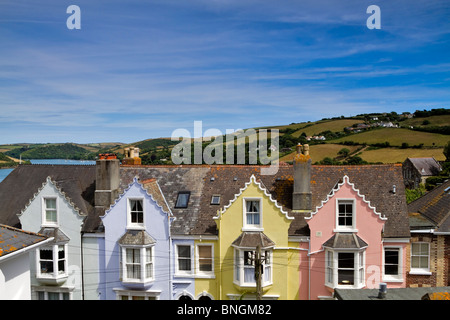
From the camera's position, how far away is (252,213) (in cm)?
2445

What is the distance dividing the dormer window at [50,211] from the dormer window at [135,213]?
18.1 feet

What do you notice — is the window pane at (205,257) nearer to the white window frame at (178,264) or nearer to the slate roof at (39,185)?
the white window frame at (178,264)

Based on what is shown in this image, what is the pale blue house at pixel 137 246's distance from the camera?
977 inches

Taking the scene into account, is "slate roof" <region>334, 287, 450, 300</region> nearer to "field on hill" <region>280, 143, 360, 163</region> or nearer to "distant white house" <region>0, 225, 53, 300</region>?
"distant white house" <region>0, 225, 53, 300</region>

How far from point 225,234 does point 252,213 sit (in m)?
2.23

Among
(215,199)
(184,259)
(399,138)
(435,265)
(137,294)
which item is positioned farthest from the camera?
(399,138)

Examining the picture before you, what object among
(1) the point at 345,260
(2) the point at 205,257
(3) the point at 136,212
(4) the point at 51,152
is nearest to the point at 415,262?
(1) the point at 345,260

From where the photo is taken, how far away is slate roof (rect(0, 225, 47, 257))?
38.3ft

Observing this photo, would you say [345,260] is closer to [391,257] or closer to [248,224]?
[391,257]

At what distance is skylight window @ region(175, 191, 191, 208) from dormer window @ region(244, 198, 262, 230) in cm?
467

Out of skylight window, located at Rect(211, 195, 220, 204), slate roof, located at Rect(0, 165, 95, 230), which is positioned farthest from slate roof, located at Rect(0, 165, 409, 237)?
skylight window, located at Rect(211, 195, 220, 204)

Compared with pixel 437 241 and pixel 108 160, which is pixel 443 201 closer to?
pixel 437 241

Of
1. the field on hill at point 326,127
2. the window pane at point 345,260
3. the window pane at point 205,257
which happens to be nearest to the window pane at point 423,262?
the window pane at point 345,260

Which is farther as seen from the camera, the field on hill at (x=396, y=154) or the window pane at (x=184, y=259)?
the field on hill at (x=396, y=154)
